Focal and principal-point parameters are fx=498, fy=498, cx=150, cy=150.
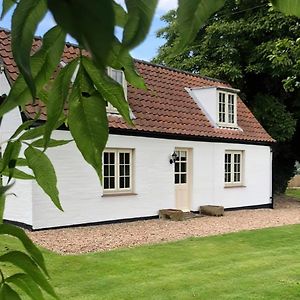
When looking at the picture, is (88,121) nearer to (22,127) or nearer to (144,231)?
(22,127)

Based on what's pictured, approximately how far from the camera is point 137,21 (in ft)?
1.64

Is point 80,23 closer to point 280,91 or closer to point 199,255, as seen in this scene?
point 199,255

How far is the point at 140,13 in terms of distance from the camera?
507 millimetres

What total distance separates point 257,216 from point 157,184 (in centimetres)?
415

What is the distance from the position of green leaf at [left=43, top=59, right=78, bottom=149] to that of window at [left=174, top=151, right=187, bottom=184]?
1673 centimetres

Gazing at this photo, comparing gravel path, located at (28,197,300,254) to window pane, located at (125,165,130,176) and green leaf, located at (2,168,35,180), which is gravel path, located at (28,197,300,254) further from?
green leaf, located at (2,168,35,180)

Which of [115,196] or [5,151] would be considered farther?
[115,196]

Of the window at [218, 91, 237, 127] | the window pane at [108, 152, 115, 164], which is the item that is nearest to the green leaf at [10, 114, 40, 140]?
the window pane at [108, 152, 115, 164]

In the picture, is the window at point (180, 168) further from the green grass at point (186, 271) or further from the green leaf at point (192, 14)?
the green leaf at point (192, 14)

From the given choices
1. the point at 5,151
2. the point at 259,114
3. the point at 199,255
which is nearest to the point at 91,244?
the point at 199,255

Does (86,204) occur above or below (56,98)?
below

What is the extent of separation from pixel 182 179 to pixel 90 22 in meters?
17.6

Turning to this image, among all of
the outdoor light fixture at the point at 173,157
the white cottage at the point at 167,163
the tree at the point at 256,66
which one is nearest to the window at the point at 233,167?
the white cottage at the point at 167,163

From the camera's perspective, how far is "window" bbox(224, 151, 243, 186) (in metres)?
19.5
